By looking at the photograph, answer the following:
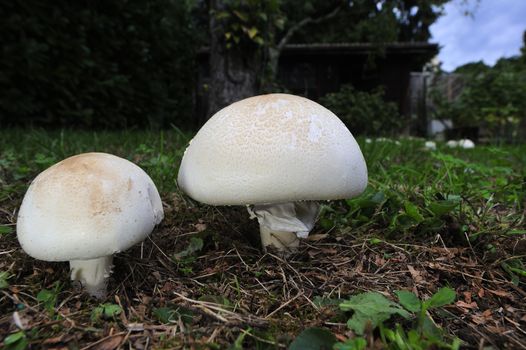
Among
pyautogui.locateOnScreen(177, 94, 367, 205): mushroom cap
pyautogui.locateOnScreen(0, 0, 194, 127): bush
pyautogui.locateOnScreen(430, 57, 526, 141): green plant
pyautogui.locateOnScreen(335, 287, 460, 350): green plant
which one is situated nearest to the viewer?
pyautogui.locateOnScreen(335, 287, 460, 350): green plant

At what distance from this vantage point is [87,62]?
6.40 m

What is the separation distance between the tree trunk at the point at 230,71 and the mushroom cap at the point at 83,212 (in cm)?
487

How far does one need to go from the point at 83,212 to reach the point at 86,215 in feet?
0.05

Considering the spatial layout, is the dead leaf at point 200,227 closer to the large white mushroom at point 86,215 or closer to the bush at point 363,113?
the large white mushroom at point 86,215

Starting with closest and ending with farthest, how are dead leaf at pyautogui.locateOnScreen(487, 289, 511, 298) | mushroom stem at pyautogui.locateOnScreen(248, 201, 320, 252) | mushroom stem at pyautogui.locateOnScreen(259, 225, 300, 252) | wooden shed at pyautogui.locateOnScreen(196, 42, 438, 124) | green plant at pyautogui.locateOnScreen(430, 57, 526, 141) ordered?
dead leaf at pyautogui.locateOnScreen(487, 289, 511, 298) < mushroom stem at pyautogui.locateOnScreen(248, 201, 320, 252) < mushroom stem at pyautogui.locateOnScreen(259, 225, 300, 252) < green plant at pyautogui.locateOnScreen(430, 57, 526, 141) < wooden shed at pyautogui.locateOnScreen(196, 42, 438, 124)

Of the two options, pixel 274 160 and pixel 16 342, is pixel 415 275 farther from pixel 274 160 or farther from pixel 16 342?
pixel 16 342

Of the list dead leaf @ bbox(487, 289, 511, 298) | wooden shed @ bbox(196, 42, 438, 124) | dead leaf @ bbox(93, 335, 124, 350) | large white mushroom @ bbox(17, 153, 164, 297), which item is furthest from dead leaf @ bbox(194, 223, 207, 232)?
wooden shed @ bbox(196, 42, 438, 124)

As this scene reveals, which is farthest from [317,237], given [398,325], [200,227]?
[398,325]

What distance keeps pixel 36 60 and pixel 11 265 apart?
5312mm

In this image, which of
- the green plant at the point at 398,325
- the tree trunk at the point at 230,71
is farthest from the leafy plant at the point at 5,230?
the tree trunk at the point at 230,71

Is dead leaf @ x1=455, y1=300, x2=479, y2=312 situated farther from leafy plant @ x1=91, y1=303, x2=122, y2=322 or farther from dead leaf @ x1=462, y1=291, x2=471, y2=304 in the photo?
leafy plant @ x1=91, y1=303, x2=122, y2=322

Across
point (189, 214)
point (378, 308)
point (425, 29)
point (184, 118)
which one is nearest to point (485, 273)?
point (378, 308)

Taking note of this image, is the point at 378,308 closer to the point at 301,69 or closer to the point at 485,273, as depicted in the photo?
the point at 485,273

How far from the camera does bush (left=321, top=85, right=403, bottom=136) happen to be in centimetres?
1022
